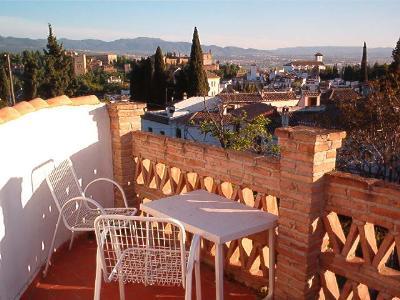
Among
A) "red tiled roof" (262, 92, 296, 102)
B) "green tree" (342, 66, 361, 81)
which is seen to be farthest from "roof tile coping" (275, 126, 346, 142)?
"green tree" (342, 66, 361, 81)

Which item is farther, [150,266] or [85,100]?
[85,100]

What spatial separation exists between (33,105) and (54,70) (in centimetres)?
3126

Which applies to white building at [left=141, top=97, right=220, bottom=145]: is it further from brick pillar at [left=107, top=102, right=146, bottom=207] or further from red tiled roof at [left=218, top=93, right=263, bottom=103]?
brick pillar at [left=107, top=102, right=146, bottom=207]

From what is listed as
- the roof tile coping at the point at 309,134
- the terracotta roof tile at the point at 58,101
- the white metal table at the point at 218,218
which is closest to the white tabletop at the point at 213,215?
the white metal table at the point at 218,218

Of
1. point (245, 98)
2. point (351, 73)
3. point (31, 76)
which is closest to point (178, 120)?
point (245, 98)

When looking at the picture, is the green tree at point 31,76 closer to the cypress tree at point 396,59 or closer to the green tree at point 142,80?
the green tree at point 142,80

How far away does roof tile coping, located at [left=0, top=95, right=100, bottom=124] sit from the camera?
9.78 feet

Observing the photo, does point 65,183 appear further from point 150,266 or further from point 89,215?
point 150,266

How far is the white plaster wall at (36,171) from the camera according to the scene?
9.55 feet

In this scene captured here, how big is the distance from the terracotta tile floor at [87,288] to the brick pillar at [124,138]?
1.02 metres

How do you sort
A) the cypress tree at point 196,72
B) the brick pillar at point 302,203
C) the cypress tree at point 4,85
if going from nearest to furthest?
1. the brick pillar at point 302,203
2. the cypress tree at point 4,85
3. the cypress tree at point 196,72

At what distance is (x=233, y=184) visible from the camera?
323 centimetres

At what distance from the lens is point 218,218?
266cm

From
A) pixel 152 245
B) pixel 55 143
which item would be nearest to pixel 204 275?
pixel 152 245
